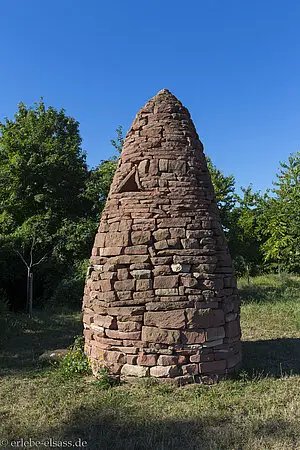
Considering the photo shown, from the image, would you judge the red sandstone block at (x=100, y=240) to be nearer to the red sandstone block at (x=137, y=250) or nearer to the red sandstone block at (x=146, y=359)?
the red sandstone block at (x=137, y=250)

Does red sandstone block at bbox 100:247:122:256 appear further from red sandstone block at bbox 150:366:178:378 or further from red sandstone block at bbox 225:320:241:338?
red sandstone block at bbox 225:320:241:338

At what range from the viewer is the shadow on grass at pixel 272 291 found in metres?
13.8

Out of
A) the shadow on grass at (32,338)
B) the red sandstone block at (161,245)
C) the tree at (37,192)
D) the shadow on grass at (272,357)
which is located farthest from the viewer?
the tree at (37,192)

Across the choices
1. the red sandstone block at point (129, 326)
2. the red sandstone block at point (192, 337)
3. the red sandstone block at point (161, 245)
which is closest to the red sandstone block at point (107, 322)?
the red sandstone block at point (129, 326)

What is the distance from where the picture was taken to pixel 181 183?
18.2ft

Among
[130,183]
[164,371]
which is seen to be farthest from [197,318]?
[130,183]

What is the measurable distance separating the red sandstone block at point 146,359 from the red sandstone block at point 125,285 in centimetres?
100

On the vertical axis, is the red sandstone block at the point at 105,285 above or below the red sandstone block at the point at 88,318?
above

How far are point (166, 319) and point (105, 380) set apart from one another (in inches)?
52.5

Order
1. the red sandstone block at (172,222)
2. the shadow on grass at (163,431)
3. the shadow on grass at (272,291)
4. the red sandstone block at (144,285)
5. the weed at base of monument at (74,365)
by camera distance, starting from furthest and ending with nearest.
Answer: the shadow on grass at (272,291), the weed at base of monument at (74,365), the red sandstone block at (172,222), the red sandstone block at (144,285), the shadow on grass at (163,431)

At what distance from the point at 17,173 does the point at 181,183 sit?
13.3 meters

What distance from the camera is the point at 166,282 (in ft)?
16.5

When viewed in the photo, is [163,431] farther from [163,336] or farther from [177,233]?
[177,233]

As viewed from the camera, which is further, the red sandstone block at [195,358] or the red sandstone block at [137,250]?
the red sandstone block at [137,250]
